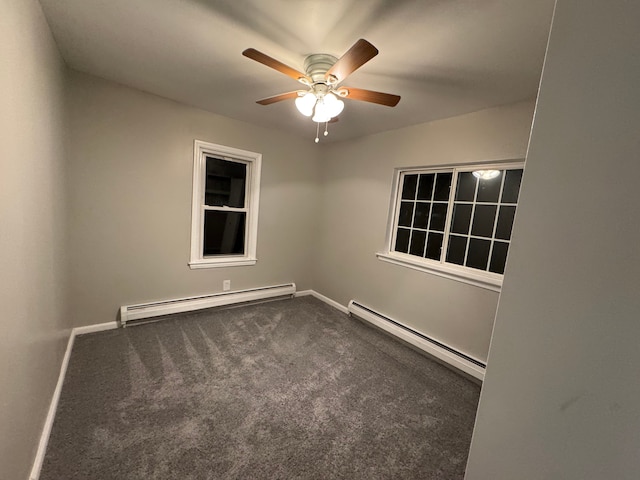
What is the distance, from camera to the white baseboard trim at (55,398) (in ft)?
4.25

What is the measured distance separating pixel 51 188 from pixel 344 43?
216 cm

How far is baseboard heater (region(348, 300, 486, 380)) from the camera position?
234cm

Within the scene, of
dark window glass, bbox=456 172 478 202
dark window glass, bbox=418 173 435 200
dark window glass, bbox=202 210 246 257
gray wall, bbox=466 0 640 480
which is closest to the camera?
gray wall, bbox=466 0 640 480

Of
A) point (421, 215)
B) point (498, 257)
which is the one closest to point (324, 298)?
point (421, 215)

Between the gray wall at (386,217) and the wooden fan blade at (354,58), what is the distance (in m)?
1.52

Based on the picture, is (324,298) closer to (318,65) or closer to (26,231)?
(318,65)

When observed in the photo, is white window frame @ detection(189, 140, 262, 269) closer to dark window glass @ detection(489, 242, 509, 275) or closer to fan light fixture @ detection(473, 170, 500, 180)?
fan light fixture @ detection(473, 170, 500, 180)

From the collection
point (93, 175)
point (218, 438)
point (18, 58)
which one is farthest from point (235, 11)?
point (218, 438)

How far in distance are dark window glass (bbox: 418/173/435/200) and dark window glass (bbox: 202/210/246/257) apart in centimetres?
230

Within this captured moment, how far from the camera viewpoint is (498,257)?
2375mm

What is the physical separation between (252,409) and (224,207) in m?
2.36

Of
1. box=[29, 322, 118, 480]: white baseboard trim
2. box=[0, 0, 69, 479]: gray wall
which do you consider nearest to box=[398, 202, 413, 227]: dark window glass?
box=[0, 0, 69, 479]: gray wall

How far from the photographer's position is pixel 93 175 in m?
2.41

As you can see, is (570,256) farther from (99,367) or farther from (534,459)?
(99,367)
